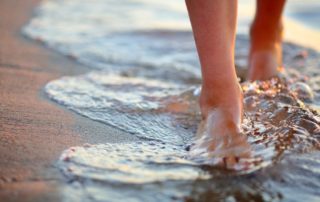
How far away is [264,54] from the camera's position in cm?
249

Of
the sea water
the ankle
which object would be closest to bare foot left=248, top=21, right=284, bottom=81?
the sea water

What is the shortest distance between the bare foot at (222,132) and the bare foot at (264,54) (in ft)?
2.44

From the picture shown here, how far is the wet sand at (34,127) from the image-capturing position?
4.44 feet

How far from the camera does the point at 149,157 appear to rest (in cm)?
155

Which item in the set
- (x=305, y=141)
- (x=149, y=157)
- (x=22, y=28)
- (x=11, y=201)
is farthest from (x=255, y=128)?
(x=22, y=28)

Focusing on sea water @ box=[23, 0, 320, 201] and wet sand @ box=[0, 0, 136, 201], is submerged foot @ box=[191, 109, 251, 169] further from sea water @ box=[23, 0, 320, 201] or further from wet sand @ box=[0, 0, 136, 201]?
wet sand @ box=[0, 0, 136, 201]

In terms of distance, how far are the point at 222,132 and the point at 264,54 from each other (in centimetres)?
98

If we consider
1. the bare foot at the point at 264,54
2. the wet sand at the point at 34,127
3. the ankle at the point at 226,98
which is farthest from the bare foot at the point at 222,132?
the bare foot at the point at 264,54

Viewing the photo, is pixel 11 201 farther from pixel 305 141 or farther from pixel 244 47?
pixel 244 47

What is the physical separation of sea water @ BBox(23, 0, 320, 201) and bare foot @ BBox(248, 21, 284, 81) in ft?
0.29

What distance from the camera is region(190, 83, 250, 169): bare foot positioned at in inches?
59.9

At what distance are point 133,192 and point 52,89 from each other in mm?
1002

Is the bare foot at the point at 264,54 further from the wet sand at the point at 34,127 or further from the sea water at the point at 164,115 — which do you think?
the wet sand at the point at 34,127

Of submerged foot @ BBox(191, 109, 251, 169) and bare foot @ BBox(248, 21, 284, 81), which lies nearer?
submerged foot @ BBox(191, 109, 251, 169)
